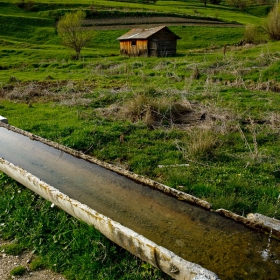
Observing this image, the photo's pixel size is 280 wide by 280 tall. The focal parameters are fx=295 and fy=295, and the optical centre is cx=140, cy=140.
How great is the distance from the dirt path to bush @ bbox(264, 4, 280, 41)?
3027 cm

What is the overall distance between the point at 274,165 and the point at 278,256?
2.71 meters

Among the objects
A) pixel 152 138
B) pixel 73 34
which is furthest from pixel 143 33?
pixel 152 138

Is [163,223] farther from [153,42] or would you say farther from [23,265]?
[153,42]

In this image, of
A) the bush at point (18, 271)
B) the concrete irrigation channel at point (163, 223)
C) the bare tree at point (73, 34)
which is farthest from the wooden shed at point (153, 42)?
the bush at point (18, 271)

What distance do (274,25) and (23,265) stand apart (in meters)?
30.6

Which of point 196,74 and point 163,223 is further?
point 196,74

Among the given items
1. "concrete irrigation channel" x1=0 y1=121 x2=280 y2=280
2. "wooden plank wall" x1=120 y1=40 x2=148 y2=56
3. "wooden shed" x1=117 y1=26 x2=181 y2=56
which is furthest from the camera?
"wooden plank wall" x1=120 y1=40 x2=148 y2=56

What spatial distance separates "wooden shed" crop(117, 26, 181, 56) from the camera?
93.8ft

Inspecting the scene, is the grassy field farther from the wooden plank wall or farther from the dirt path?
the wooden plank wall

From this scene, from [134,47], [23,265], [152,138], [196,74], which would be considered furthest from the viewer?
[134,47]

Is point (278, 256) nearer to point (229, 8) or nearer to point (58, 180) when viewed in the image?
point (58, 180)

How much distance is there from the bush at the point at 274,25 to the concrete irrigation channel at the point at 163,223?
27811 mm

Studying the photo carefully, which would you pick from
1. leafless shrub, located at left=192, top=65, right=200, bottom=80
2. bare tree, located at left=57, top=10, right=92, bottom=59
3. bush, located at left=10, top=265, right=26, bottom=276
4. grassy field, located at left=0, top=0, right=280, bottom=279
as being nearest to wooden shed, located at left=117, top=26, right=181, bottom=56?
bare tree, located at left=57, top=10, right=92, bottom=59

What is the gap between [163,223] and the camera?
178 inches
